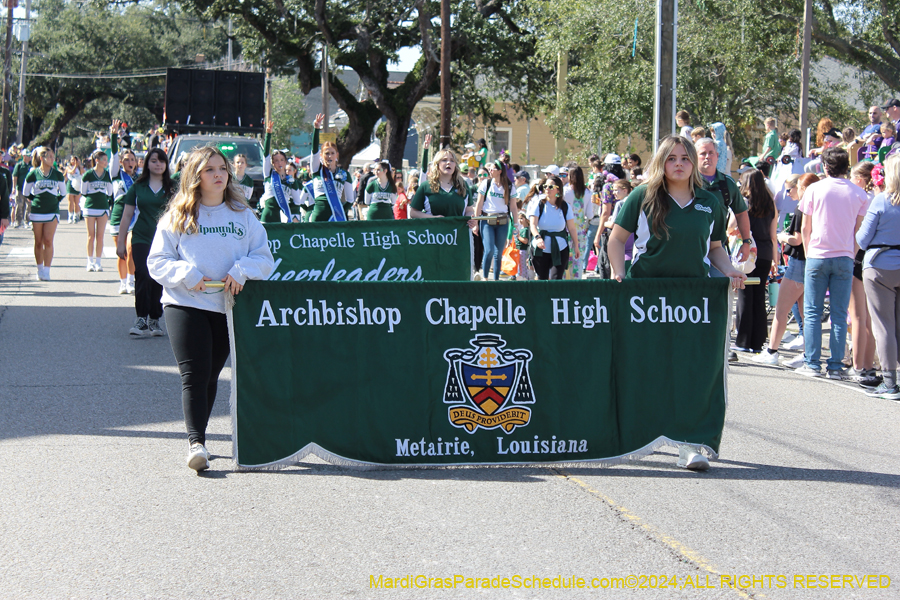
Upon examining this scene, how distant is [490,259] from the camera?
13766mm

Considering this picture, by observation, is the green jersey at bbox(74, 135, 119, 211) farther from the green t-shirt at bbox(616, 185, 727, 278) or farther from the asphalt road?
the green t-shirt at bbox(616, 185, 727, 278)

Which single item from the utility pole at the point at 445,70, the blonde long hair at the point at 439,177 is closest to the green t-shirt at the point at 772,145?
the blonde long hair at the point at 439,177

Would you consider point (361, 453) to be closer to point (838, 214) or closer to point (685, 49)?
point (838, 214)

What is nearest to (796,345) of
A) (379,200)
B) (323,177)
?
(379,200)

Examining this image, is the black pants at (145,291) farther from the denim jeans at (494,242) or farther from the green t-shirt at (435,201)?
the denim jeans at (494,242)

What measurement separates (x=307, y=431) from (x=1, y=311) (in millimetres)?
8213

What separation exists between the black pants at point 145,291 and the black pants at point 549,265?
14.9 feet

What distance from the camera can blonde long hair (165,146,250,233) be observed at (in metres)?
5.42

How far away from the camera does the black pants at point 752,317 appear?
9.95m

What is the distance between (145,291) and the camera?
33.9 feet

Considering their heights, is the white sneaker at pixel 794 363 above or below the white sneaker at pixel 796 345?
below

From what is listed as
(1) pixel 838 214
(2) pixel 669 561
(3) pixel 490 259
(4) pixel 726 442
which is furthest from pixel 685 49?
(2) pixel 669 561

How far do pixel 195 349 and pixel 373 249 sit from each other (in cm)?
462

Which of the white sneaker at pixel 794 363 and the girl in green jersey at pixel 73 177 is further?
the girl in green jersey at pixel 73 177
